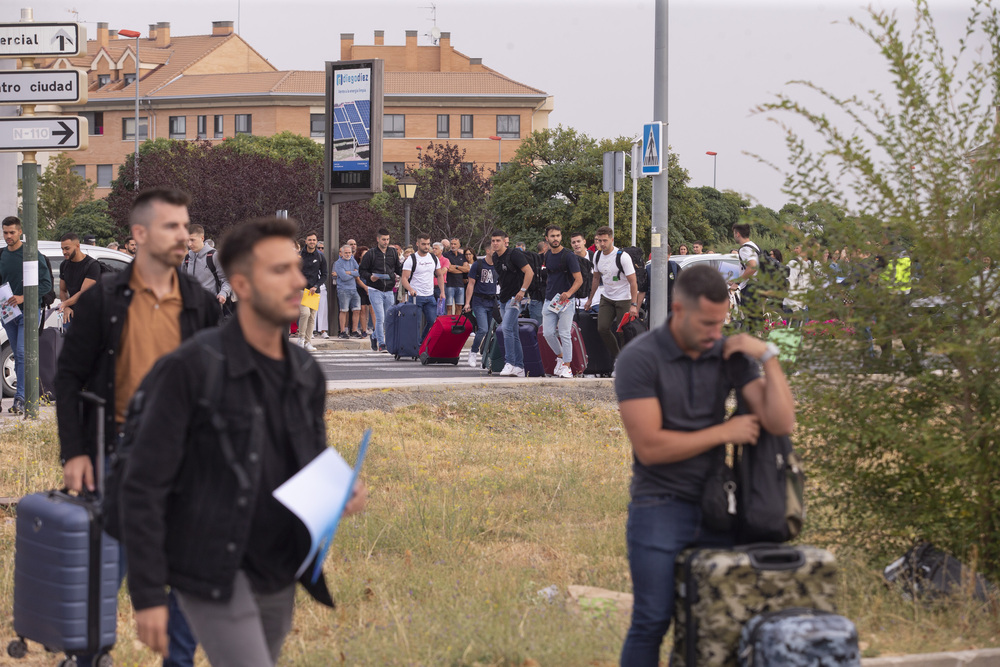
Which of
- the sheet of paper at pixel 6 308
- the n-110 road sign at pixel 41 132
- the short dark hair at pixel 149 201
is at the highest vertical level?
the n-110 road sign at pixel 41 132

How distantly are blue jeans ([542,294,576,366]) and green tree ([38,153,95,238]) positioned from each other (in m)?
66.8

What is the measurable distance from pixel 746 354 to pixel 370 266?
57.7 ft

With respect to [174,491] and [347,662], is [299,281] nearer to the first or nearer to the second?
[174,491]

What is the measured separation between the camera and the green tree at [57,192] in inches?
3046

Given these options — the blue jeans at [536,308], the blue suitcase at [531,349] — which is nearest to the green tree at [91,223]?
the blue jeans at [536,308]

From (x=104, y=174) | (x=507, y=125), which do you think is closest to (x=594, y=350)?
(x=507, y=125)

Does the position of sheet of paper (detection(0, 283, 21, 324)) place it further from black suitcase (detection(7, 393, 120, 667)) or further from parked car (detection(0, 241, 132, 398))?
black suitcase (detection(7, 393, 120, 667))

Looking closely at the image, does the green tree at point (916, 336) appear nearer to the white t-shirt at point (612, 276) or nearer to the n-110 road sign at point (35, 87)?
the n-110 road sign at point (35, 87)

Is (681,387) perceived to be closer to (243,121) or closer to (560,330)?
(560,330)

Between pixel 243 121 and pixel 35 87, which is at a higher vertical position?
pixel 243 121

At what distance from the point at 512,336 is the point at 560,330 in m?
1.24

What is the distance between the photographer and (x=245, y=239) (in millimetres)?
3334

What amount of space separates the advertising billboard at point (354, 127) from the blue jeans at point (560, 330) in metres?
10.1

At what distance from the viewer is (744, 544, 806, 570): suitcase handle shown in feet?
12.5
